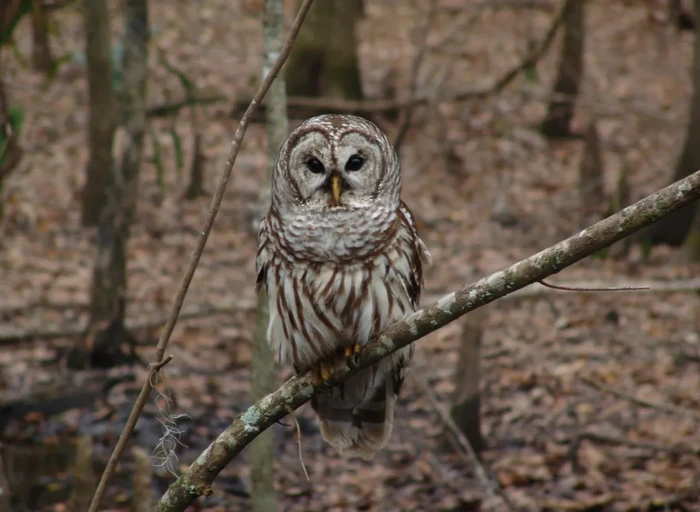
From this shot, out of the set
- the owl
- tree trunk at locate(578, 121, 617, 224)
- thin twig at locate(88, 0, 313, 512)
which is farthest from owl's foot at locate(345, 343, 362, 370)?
tree trunk at locate(578, 121, 617, 224)

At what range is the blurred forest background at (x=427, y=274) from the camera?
685 centimetres

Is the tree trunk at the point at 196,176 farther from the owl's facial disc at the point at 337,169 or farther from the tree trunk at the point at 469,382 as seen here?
the owl's facial disc at the point at 337,169

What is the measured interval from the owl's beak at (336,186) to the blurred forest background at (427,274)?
43.0 inches

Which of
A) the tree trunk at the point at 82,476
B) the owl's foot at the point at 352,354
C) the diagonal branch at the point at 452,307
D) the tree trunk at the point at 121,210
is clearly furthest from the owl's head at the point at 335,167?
the tree trunk at the point at 121,210

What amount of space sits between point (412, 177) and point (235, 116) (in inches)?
127

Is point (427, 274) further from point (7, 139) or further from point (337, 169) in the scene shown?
point (337, 169)

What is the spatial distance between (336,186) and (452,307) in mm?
1099

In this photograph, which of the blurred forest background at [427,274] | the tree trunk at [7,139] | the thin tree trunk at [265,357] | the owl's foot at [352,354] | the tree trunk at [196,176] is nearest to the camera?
the owl's foot at [352,354]

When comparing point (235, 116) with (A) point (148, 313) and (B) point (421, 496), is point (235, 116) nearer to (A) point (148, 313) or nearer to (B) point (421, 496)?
(A) point (148, 313)

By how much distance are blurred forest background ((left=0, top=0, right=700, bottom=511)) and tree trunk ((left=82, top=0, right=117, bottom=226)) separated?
3cm

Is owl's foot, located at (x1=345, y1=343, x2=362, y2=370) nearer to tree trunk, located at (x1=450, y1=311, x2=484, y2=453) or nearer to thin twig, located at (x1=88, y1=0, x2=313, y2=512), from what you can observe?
thin twig, located at (x1=88, y1=0, x2=313, y2=512)

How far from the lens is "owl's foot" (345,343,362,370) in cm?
356

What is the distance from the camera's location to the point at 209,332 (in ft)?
30.8

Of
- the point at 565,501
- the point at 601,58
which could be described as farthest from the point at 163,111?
the point at 601,58
